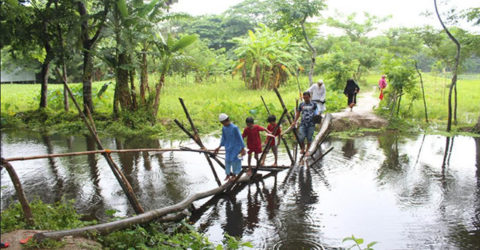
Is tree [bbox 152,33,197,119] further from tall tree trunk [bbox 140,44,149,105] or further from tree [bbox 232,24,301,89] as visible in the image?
tree [bbox 232,24,301,89]

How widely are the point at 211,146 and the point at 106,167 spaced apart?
3.37 metres

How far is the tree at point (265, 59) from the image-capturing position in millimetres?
20078

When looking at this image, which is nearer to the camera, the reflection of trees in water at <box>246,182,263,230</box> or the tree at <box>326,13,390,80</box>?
the reflection of trees in water at <box>246,182,263,230</box>

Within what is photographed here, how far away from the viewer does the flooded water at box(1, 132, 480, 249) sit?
5695 millimetres

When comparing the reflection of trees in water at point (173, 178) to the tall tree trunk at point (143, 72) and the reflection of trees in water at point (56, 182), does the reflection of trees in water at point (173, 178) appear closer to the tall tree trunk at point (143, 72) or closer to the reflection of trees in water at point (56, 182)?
the reflection of trees in water at point (56, 182)

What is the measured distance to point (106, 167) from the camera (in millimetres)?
9211

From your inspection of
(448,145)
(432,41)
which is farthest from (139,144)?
(432,41)

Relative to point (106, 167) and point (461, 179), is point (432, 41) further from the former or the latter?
point (106, 167)

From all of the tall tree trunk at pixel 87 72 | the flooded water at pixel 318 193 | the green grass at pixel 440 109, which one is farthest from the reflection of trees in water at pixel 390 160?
the tall tree trunk at pixel 87 72

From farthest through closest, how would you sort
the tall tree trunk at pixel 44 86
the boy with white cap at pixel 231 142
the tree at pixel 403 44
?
1. the tree at pixel 403 44
2. the tall tree trunk at pixel 44 86
3. the boy with white cap at pixel 231 142

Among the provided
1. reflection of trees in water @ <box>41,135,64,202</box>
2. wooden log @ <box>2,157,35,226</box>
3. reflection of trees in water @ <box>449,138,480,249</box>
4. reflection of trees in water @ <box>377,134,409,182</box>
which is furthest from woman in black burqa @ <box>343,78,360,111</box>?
wooden log @ <box>2,157,35,226</box>

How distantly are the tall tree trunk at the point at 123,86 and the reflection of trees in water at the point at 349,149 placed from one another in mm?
8024

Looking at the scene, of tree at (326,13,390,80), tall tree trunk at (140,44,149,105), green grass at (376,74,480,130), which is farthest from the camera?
tree at (326,13,390,80)

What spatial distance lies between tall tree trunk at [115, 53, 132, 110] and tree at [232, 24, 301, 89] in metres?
7.52
